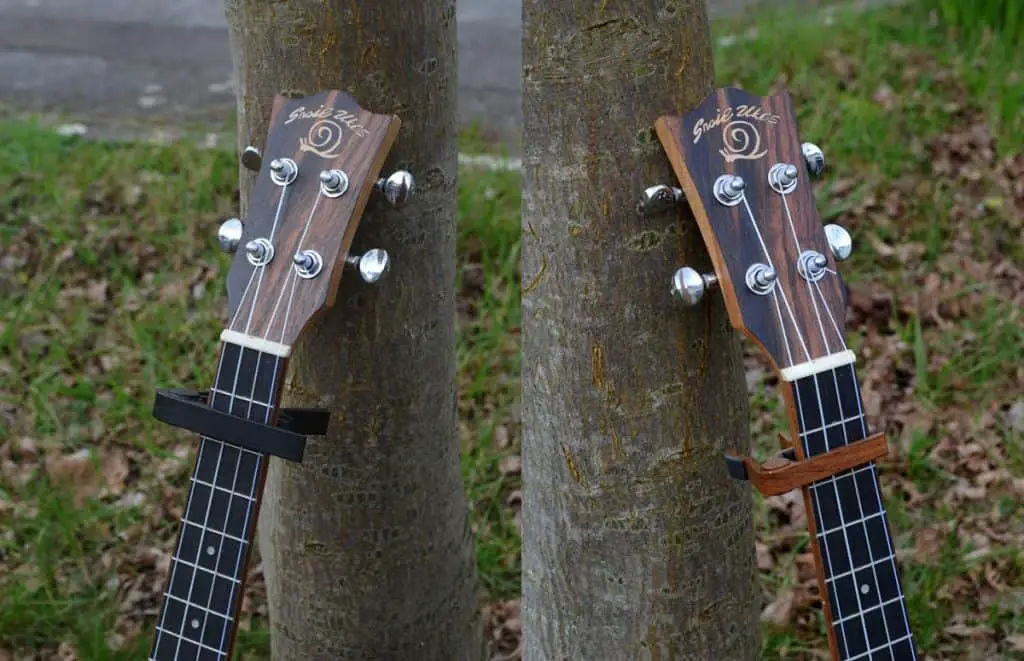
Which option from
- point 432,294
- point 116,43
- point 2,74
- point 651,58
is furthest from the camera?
point 116,43

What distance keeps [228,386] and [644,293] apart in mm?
701

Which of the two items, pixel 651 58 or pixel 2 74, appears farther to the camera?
pixel 2 74

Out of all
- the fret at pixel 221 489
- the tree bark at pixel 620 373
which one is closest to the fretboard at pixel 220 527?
the fret at pixel 221 489

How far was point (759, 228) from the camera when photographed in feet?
5.97

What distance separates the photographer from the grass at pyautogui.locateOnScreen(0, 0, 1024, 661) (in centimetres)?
320

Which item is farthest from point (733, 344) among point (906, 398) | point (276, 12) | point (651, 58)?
point (906, 398)

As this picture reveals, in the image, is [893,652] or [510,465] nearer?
[893,652]

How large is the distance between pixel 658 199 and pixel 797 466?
17.8 inches

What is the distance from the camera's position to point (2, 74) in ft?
20.4

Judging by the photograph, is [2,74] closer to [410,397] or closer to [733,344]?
[410,397]

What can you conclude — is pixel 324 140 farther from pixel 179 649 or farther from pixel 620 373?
pixel 179 649

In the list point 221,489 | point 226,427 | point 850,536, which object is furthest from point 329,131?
point 850,536

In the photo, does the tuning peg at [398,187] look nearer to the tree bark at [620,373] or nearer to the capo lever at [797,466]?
the tree bark at [620,373]

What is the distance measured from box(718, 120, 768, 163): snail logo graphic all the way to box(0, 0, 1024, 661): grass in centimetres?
161
